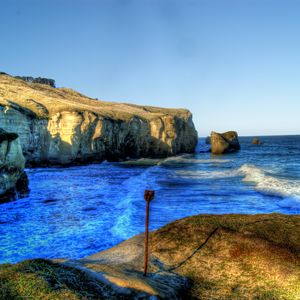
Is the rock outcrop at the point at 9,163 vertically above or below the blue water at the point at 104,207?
above

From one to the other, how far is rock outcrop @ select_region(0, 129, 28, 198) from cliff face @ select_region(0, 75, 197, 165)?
17528 mm

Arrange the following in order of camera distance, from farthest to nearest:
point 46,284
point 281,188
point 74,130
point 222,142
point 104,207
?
point 222,142 < point 74,130 < point 281,188 < point 104,207 < point 46,284

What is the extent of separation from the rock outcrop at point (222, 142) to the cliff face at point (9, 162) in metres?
66.4

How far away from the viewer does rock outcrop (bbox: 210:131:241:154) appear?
273ft

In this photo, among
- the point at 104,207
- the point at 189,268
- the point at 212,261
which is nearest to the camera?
the point at 189,268

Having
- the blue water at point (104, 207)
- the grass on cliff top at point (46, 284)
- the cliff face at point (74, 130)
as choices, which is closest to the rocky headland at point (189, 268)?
the grass on cliff top at point (46, 284)

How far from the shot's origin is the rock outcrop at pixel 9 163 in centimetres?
2078

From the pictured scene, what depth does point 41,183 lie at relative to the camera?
30.6 m

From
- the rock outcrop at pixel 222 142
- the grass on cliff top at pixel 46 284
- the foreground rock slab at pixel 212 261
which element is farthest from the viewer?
the rock outcrop at pixel 222 142

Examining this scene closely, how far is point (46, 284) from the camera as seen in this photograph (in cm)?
496

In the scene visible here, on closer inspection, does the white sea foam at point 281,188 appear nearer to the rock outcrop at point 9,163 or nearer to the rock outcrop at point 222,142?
the rock outcrop at point 9,163

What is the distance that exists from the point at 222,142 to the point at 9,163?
69.0 m

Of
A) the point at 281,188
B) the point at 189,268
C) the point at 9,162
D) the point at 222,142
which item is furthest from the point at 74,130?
the point at 222,142

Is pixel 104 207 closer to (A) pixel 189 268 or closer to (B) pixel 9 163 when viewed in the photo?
(B) pixel 9 163
